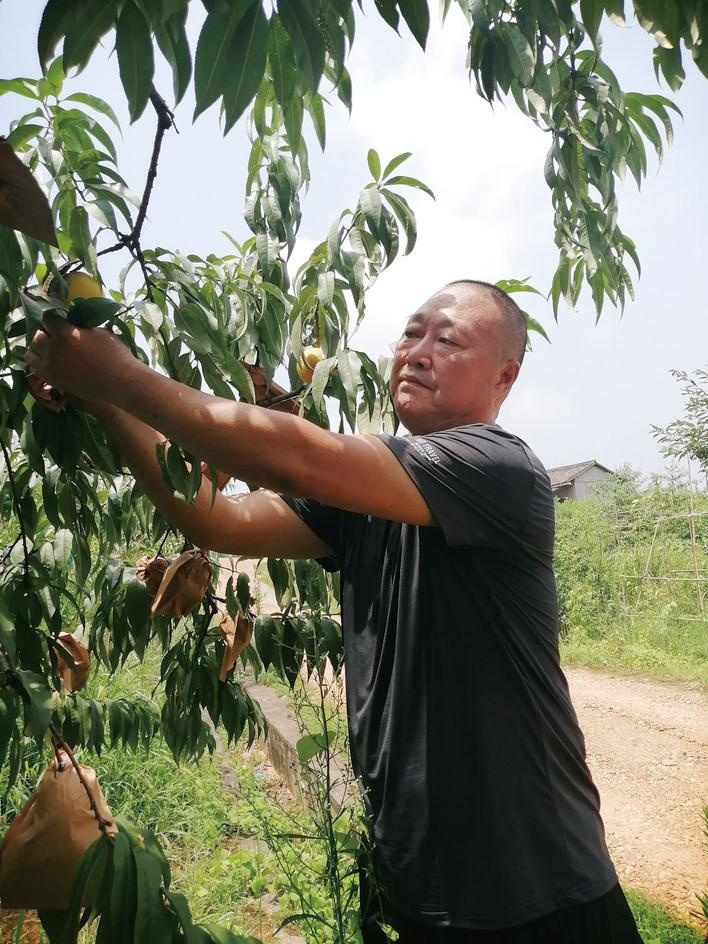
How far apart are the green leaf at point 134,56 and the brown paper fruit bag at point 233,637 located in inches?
34.3

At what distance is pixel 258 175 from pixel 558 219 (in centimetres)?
53

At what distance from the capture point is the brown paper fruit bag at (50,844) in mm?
838

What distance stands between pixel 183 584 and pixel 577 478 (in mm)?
21025

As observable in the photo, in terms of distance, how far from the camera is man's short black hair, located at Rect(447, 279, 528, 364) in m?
1.33

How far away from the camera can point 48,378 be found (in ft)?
2.81

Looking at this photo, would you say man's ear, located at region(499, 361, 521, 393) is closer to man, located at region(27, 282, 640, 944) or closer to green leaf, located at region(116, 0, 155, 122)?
man, located at region(27, 282, 640, 944)

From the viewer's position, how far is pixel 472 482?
3.49ft

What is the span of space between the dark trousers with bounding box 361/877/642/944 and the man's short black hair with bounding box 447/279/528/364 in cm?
85

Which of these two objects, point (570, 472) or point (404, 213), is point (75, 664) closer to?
point (404, 213)

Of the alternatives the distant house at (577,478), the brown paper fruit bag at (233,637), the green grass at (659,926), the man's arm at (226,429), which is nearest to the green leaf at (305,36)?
the man's arm at (226,429)

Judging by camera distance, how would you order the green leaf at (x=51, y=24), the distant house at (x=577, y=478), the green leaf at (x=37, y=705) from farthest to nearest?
the distant house at (x=577, y=478)
the green leaf at (x=37, y=705)
the green leaf at (x=51, y=24)

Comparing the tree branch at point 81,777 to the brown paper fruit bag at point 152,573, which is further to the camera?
the brown paper fruit bag at point 152,573

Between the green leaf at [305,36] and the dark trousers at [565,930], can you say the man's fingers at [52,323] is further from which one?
the dark trousers at [565,930]

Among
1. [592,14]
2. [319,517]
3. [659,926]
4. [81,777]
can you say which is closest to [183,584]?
[319,517]
